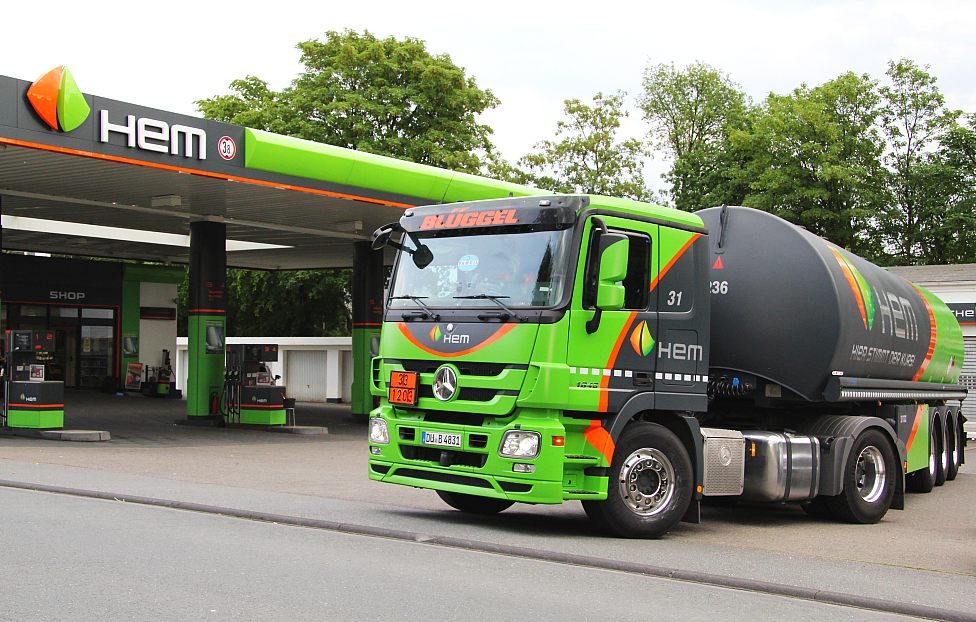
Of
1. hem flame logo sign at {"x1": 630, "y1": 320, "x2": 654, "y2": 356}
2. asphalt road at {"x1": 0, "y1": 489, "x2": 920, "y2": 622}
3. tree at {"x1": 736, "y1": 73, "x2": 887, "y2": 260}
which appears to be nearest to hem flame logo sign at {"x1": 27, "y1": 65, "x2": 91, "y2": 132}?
asphalt road at {"x1": 0, "y1": 489, "x2": 920, "y2": 622}

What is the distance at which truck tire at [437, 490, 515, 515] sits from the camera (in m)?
11.6

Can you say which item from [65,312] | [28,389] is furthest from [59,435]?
[65,312]

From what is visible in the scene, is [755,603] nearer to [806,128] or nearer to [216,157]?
[216,157]

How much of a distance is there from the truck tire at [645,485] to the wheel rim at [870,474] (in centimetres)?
292

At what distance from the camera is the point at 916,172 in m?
46.7

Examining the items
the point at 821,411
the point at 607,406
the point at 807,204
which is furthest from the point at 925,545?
the point at 807,204

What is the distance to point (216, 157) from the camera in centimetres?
2045

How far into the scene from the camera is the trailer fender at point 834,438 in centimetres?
1177

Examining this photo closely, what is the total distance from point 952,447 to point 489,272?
10.4m

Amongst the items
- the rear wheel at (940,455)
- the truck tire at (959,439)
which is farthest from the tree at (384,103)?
the rear wheel at (940,455)

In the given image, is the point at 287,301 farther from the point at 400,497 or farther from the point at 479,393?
the point at 479,393

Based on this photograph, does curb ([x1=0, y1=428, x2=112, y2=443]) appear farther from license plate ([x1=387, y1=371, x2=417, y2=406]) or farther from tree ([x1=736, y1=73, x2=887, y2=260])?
tree ([x1=736, y1=73, x2=887, y2=260])

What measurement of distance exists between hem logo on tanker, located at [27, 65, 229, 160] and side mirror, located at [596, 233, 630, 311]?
39.2 feet

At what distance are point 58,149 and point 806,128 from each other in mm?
34349
